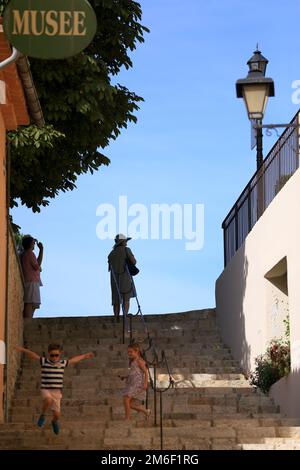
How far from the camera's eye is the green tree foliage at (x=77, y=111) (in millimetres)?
26188

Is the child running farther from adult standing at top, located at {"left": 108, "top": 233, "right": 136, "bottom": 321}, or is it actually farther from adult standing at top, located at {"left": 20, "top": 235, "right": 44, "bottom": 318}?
adult standing at top, located at {"left": 108, "top": 233, "right": 136, "bottom": 321}

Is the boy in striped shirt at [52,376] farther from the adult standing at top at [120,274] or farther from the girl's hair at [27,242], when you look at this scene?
the girl's hair at [27,242]

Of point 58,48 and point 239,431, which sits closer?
point 58,48

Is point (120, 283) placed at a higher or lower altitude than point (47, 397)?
higher

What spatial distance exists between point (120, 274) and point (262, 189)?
13.6ft

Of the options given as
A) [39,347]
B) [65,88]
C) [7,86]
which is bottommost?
[39,347]

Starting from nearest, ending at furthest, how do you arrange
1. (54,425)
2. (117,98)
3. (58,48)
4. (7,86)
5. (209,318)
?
(58,48) < (54,425) < (7,86) < (117,98) < (209,318)

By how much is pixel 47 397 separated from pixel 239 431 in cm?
264

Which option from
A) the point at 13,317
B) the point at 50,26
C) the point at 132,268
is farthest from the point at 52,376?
the point at 132,268

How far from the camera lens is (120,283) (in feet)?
93.8

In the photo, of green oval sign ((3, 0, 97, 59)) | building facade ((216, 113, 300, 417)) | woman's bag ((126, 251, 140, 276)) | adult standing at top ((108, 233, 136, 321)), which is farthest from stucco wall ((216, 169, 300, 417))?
green oval sign ((3, 0, 97, 59))

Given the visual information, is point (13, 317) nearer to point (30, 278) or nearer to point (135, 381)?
point (135, 381)

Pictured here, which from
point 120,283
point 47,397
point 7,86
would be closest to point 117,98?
point 120,283

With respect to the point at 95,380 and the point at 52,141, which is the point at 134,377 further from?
the point at 52,141
